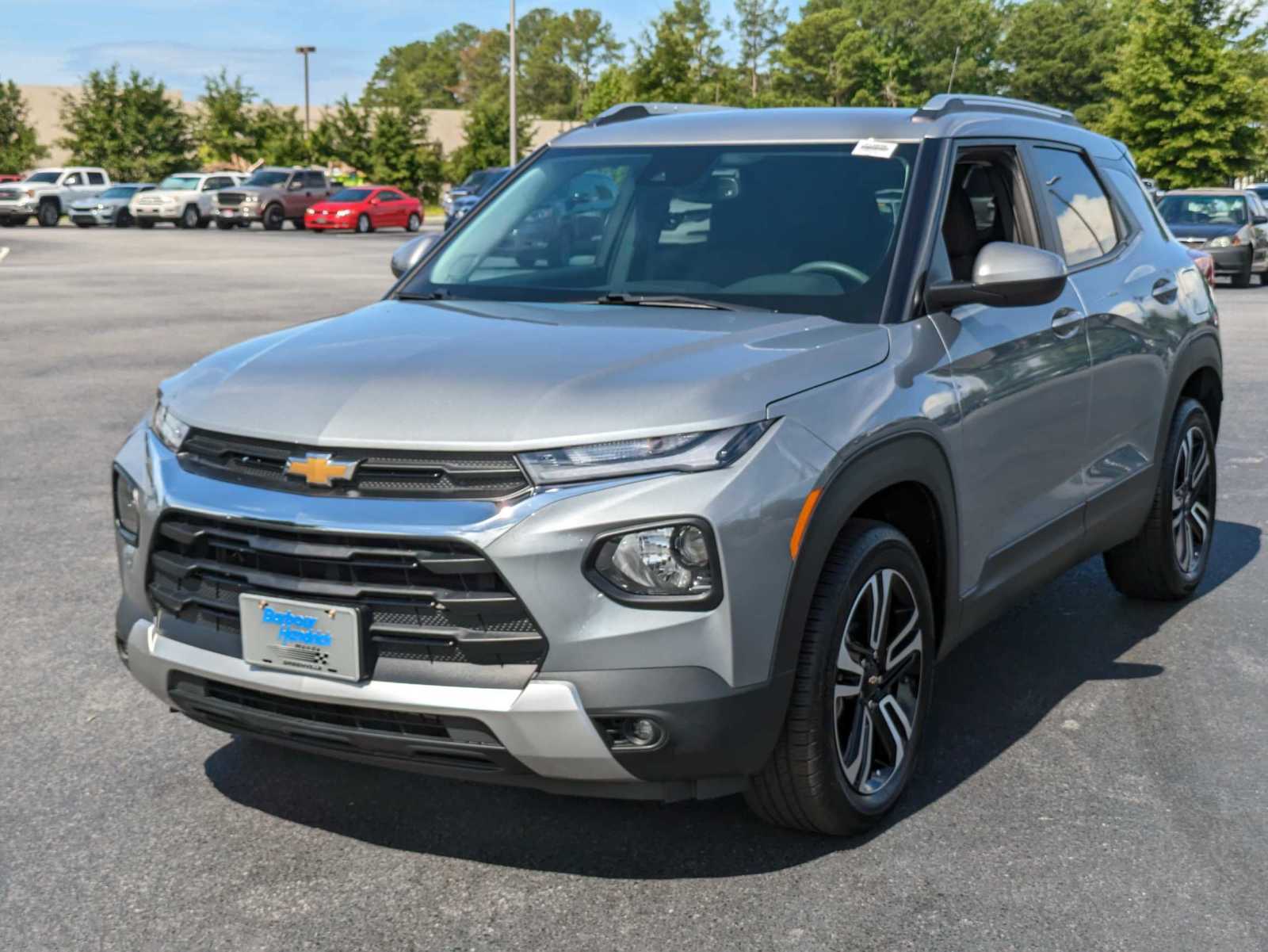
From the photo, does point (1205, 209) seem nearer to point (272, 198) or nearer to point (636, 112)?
point (636, 112)

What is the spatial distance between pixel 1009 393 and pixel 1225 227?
23.9 m

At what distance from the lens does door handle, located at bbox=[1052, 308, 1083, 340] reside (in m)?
4.92

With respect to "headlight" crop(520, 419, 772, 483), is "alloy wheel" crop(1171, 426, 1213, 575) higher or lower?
lower

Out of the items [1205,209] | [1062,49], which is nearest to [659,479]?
[1205,209]

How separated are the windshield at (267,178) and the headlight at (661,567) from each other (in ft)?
165

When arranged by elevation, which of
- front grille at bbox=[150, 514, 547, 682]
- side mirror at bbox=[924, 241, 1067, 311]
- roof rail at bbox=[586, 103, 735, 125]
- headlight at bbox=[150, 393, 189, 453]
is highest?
roof rail at bbox=[586, 103, 735, 125]

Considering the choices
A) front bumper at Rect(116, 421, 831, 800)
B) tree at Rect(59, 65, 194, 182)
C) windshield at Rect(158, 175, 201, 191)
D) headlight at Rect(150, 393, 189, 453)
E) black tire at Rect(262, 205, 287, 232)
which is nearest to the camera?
front bumper at Rect(116, 421, 831, 800)

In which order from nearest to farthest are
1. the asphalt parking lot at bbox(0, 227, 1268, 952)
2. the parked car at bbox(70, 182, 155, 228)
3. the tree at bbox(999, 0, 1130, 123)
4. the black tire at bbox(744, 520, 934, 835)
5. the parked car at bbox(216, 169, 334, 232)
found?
the asphalt parking lot at bbox(0, 227, 1268, 952), the black tire at bbox(744, 520, 934, 835), the parked car at bbox(216, 169, 334, 232), the parked car at bbox(70, 182, 155, 228), the tree at bbox(999, 0, 1130, 123)

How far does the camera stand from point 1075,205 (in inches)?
217

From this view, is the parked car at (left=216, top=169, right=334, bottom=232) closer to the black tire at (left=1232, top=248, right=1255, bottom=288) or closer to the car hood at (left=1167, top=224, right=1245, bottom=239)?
the car hood at (left=1167, top=224, right=1245, bottom=239)

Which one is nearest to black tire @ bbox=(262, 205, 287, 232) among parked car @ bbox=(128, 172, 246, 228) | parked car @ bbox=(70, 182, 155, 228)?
parked car @ bbox=(128, 172, 246, 228)

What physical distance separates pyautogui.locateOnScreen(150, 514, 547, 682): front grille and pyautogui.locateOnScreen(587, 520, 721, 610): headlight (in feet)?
0.65

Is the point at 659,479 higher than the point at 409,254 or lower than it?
lower

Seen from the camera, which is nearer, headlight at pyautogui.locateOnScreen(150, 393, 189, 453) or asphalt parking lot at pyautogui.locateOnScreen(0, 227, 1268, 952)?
asphalt parking lot at pyautogui.locateOnScreen(0, 227, 1268, 952)
